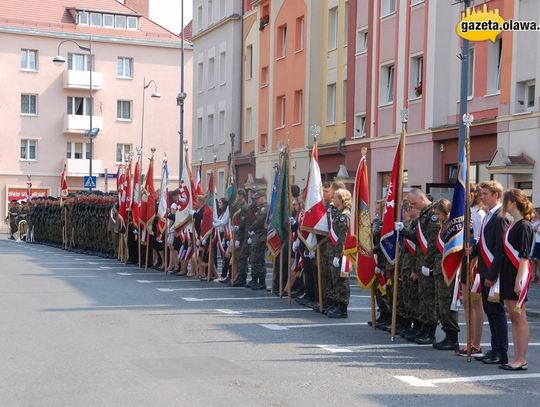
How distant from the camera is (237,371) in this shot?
9.98 metres

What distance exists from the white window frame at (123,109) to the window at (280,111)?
31.2 meters

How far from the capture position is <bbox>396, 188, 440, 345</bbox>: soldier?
1236 centimetres

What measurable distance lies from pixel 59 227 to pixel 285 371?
31.7 m

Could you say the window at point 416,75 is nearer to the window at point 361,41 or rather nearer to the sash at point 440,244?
the window at point 361,41

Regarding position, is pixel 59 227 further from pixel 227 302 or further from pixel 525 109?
pixel 227 302

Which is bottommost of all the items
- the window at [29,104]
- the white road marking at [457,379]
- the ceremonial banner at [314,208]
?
the white road marking at [457,379]

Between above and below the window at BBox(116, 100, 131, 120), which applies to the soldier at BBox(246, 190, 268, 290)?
below

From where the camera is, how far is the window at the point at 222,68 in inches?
1993

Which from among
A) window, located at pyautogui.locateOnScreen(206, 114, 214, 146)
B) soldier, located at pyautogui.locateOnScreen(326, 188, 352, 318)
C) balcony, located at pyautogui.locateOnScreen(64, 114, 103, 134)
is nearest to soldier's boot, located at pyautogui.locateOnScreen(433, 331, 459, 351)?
soldier, located at pyautogui.locateOnScreen(326, 188, 352, 318)

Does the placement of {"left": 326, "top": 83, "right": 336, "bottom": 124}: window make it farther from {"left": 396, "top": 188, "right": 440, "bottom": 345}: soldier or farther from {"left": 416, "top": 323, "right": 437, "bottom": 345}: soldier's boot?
{"left": 416, "top": 323, "right": 437, "bottom": 345}: soldier's boot

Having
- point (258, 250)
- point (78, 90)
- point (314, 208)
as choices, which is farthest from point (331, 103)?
point (78, 90)

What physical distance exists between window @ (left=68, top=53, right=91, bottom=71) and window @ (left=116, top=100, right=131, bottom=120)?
3274mm

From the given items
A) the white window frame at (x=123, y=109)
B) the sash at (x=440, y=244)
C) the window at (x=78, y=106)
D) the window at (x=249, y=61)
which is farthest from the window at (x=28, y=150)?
the sash at (x=440, y=244)

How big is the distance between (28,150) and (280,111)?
31.6m
